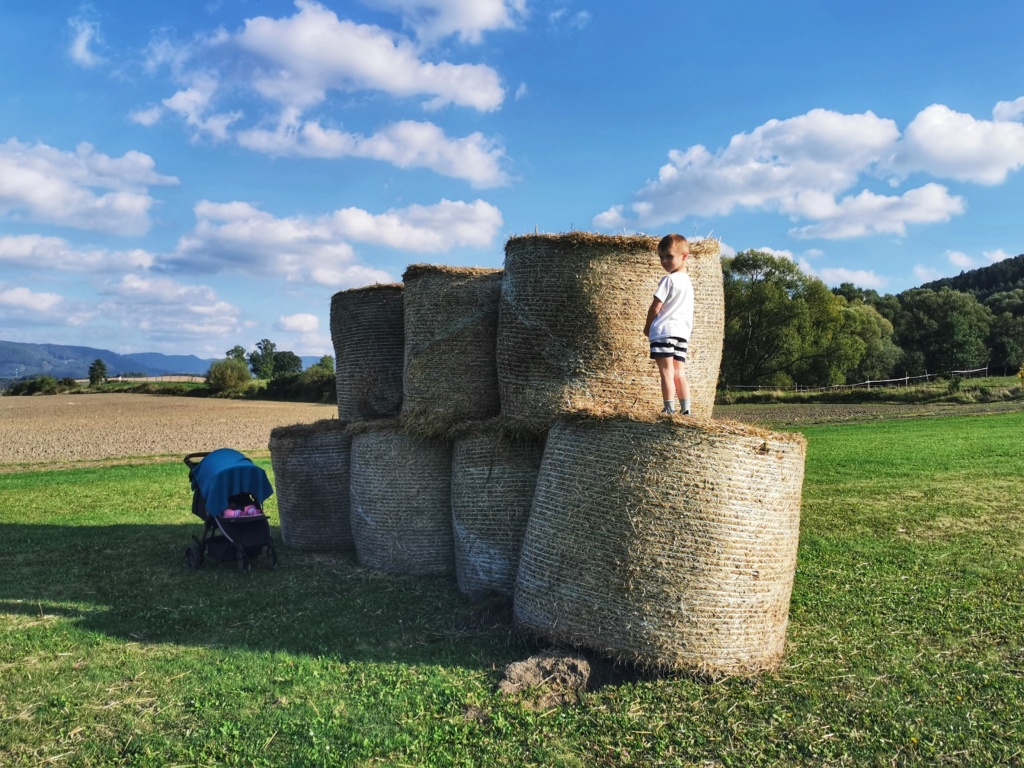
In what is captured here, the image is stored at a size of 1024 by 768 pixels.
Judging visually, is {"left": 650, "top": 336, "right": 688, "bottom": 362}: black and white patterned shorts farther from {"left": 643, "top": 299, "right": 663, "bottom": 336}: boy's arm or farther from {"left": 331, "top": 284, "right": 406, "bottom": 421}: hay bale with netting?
{"left": 331, "top": 284, "right": 406, "bottom": 421}: hay bale with netting

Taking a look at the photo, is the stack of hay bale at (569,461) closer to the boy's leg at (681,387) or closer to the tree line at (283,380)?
the boy's leg at (681,387)

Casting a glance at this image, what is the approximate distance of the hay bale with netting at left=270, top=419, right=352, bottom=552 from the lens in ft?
30.3

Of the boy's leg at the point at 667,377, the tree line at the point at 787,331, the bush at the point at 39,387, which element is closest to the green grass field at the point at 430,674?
the boy's leg at the point at 667,377

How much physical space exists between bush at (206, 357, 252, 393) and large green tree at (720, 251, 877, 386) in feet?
145

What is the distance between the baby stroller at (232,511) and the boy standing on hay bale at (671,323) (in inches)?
189

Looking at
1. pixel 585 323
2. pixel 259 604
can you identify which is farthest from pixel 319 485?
pixel 585 323

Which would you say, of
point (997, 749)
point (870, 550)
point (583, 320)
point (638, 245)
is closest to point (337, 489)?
point (583, 320)

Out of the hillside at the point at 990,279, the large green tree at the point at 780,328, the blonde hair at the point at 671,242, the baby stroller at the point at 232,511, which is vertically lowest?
the baby stroller at the point at 232,511

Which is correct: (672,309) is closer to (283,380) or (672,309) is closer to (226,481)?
(226,481)

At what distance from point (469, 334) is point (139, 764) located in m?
4.72

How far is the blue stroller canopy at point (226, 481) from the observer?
27.7ft

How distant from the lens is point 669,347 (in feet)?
19.4

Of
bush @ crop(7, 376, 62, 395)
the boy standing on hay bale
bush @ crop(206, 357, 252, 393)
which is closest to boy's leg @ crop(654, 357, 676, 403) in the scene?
the boy standing on hay bale

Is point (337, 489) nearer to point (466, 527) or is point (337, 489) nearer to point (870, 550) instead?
point (466, 527)
